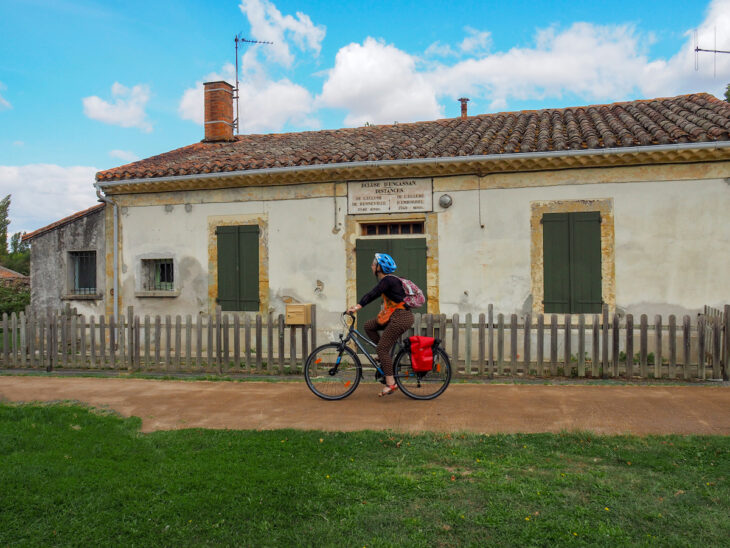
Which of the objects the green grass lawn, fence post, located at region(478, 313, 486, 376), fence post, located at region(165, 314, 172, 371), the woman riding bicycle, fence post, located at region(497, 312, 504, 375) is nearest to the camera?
the green grass lawn

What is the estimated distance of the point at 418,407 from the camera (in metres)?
6.07

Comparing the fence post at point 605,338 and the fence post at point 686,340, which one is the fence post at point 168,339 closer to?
the fence post at point 605,338

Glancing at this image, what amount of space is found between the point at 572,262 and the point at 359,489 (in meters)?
6.88

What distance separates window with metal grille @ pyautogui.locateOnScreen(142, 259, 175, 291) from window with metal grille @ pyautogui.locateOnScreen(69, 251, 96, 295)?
179 centimetres

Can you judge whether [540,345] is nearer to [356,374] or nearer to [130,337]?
[356,374]

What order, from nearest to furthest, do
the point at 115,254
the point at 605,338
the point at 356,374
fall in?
1. the point at 356,374
2. the point at 605,338
3. the point at 115,254

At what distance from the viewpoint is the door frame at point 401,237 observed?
10.1m

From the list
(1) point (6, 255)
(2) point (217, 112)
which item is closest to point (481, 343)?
(2) point (217, 112)

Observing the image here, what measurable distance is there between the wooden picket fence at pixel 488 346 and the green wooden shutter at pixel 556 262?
25 centimetres

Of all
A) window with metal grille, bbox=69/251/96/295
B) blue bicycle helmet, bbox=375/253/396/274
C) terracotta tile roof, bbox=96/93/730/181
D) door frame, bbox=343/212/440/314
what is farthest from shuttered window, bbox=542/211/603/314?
window with metal grille, bbox=69/251/96/295

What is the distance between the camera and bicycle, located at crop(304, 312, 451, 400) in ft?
21.2

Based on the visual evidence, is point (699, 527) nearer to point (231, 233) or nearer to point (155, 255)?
point (231, 233)

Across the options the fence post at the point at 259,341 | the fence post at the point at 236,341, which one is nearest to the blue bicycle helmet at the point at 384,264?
the fence post at the point at 259,341

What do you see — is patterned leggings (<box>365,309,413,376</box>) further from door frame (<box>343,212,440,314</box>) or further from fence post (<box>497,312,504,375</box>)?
door frame (<box>343,212,440,314</box>)
